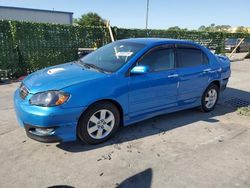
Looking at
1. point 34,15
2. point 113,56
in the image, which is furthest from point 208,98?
point 34,15

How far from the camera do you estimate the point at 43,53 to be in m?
10.6

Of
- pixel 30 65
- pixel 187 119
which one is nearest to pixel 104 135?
pixel 187 119

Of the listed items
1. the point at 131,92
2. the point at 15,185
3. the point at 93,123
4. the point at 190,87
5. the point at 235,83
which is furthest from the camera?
the point at 235,83

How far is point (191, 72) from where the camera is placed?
5.50 meters

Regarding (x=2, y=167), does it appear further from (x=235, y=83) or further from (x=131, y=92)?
(x=235, y=83)

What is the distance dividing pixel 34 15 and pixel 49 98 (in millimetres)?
39924

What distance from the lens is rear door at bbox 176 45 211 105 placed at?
211 inches

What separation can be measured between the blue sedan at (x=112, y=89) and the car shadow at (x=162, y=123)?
20 cm

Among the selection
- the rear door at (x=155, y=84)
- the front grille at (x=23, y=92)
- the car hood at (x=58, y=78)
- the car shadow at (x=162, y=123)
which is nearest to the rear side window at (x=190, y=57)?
the rear door at (x=155, y=84)

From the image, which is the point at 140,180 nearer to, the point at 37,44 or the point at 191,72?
the point at 191,72

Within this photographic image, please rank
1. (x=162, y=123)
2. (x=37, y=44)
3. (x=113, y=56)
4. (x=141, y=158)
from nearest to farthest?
1. (x=141, y=158)
2. (x=113, y=56)
3. (x=162, y=123)
4. (x=37, y=44)

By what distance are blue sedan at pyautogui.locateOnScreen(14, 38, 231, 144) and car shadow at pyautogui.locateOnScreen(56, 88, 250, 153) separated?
0.20 meters

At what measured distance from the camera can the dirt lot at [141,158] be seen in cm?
341

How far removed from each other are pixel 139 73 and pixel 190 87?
1.46 meters
